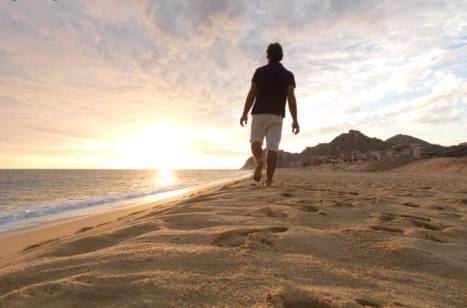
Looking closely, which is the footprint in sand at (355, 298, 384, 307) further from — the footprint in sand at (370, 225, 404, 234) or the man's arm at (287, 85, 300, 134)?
the man's arm at (287, 85, 300, 134)

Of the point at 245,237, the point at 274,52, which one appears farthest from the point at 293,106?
the point at 245,237

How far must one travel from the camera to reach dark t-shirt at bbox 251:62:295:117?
6.35 m

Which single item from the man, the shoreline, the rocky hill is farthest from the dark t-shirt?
Result: the rocky hill

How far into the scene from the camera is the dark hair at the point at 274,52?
6.39m

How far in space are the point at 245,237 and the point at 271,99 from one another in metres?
4.22

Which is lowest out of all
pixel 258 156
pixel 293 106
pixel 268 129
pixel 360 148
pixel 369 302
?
pixel 369 302

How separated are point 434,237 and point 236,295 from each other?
1906mm

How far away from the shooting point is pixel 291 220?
3.10 m

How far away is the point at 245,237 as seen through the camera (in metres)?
2.45

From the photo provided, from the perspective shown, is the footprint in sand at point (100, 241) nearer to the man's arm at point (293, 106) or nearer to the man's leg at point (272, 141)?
the man's leg at point (272, 141)

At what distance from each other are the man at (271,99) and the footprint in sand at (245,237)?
3730mm

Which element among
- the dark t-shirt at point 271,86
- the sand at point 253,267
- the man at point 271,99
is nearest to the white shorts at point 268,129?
the man at point 271,99

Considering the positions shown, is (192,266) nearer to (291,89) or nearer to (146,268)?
(146,268)

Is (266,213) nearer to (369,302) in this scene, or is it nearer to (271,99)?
(369,302)
